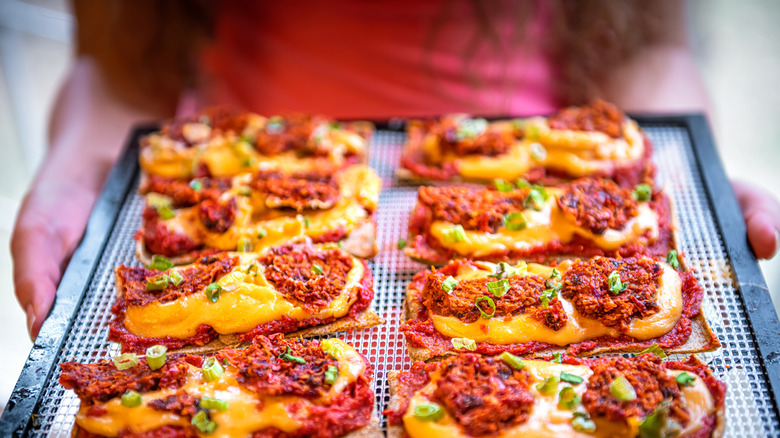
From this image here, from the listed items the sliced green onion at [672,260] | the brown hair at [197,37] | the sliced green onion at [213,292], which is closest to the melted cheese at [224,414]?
the sliced green onion at [213,292]

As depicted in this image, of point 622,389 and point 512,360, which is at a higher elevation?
point 512,360

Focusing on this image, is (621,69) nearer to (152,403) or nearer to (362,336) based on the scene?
(362,336)

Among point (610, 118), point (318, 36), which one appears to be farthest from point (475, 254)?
point (318, 36)

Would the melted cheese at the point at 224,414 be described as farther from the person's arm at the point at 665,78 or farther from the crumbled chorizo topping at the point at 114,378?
the person's arm at the point at 665,78

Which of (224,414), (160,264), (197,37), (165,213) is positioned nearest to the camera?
(224,414)

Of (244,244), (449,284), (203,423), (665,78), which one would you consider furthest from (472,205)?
(665,78)

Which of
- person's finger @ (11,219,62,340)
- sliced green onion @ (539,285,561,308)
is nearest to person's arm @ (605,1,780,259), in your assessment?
sliced green onion @ (539,285,561,308)

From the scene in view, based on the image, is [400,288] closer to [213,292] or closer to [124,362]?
[213,292]
